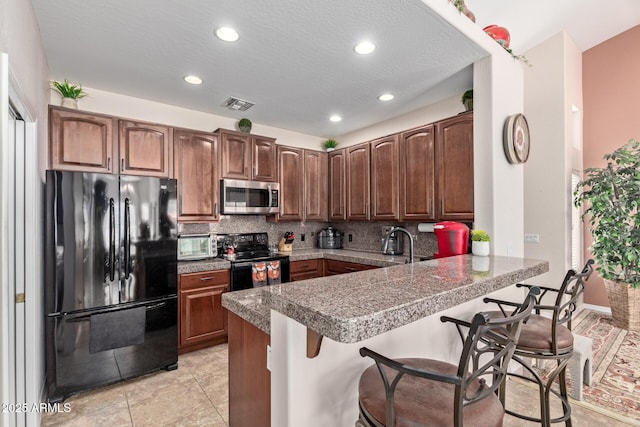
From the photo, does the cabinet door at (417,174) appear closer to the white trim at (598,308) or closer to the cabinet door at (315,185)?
the cabinet door at (315,185)

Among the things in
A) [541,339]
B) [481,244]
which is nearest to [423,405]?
[541,339]

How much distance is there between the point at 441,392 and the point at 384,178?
9.69 ft

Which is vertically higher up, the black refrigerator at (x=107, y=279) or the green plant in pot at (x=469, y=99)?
the green plant in pot at (x=469, y=99)

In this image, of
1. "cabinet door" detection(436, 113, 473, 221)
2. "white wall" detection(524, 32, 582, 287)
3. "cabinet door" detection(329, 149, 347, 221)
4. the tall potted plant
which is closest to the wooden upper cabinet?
"cabinet door" detection(329, 149, 347, 221)

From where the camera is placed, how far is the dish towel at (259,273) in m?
3.39

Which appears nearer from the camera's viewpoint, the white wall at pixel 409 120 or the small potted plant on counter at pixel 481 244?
the small potted plant on counter at pixel 481 244

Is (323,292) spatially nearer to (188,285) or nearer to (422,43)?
(422,43)

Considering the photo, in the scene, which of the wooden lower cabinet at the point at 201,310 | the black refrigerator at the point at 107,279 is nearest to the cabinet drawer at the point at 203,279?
the wooden lower cabinet at the point at 201,310

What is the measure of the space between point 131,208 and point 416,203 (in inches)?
110

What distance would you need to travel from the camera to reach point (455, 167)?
3.01m

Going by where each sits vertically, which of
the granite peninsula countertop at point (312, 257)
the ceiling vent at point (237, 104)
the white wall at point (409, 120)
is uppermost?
the ceiling vent at point (237, 104)

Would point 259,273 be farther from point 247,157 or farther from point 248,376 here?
point 248,376

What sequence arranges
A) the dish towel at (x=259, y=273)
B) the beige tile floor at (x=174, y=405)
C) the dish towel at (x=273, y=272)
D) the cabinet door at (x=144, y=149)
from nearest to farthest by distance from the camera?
1. the beige tile floor at (x=174, y=405)
2. the cabinet door at (x=144, y=149)
3. the dish towel at (x=259, y=273)
4. the dish towel at (x=273, y=272)

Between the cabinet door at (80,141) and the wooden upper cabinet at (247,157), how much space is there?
1106 millimetres
